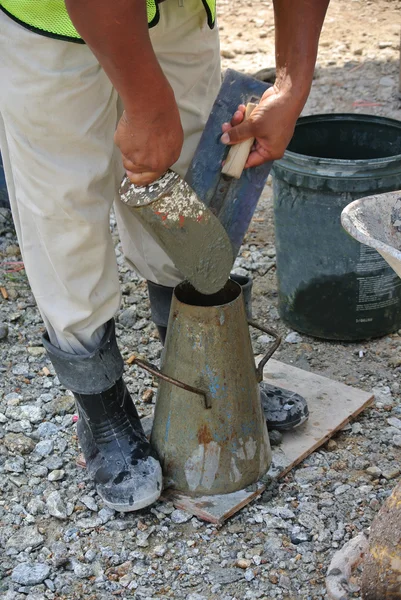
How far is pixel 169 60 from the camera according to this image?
87.2 inches

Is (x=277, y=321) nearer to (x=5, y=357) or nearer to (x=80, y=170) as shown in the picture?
(x=5, y=357)

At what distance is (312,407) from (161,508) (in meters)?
0.66

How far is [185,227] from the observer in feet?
6.43

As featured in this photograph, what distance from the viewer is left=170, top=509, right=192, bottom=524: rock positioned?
227 centimetres

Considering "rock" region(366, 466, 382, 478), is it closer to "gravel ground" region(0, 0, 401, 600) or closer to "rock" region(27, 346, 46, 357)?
"gravel ground" region(0, 0, 401, 600)

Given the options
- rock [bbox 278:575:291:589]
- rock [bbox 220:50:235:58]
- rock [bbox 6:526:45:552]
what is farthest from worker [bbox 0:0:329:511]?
rock [bbox 220:50:235:58]

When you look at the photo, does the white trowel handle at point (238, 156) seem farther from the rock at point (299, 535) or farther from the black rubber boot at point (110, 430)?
the rock at point (299, 535)

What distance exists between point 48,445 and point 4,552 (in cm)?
46

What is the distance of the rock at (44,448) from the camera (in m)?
2.59

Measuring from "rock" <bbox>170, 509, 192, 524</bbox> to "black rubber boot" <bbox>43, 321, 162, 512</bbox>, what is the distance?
89mm

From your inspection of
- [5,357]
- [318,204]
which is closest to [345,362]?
[318,204]

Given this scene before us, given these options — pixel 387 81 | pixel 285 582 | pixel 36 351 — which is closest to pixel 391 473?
pixel 285 582

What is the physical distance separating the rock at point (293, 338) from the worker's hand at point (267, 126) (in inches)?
46.7

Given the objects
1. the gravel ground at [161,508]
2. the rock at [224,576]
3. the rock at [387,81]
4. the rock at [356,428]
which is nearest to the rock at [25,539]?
the gravel ground at [161,508]
